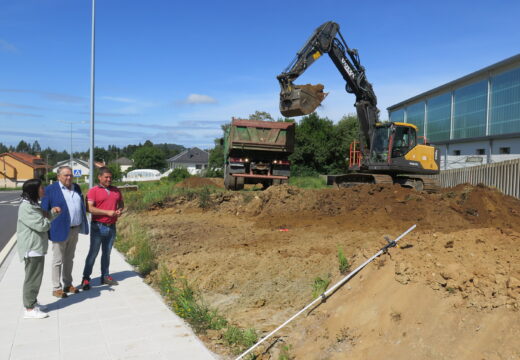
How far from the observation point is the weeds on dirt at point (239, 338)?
14.3 ft

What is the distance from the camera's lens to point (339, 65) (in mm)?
16234

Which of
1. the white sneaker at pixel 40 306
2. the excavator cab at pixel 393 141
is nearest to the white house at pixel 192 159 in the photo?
the excavator cab at pixel 393 141

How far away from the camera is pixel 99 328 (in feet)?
16.2

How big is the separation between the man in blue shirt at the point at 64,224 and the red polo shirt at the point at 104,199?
203mm

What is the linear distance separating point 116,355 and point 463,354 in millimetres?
3082

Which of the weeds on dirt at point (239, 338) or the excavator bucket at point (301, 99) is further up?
the excavator bucket at point (301, 99)

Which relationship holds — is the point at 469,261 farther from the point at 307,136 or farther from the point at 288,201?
the point at 307,136

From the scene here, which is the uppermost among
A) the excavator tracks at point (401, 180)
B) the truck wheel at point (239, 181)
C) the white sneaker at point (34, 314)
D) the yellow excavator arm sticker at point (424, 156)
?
the yellow excavator arm sticker at point (424, 156)

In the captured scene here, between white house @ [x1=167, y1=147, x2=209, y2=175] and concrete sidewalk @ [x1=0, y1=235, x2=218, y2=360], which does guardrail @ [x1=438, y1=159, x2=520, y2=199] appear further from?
white house @ [x1=167, y1=147, x2=209, y2=175]

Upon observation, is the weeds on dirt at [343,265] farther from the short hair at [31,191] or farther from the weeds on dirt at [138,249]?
the short hair at [31,191]

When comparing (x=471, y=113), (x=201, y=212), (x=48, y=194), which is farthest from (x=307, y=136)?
(x=48, y=194)

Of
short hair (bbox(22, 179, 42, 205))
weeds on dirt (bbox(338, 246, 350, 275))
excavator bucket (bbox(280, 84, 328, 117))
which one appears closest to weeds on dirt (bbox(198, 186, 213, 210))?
excavator bucket (bbox(280, 84, 328, 117))

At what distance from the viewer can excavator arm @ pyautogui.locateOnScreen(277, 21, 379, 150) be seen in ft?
46.3

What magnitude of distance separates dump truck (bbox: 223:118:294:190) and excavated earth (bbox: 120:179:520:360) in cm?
657
